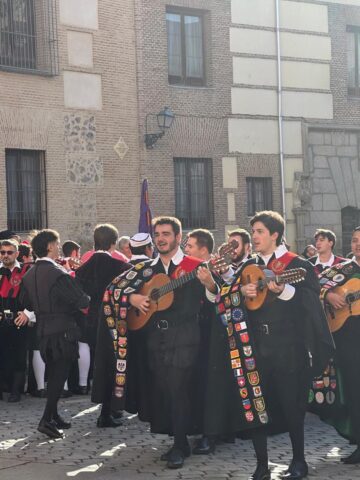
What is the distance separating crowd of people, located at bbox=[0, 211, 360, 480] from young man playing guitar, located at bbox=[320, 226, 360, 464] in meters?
0.01

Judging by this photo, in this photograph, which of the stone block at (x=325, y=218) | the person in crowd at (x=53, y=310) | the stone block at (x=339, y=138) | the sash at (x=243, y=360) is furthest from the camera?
the stone block at (x=339, y=138)

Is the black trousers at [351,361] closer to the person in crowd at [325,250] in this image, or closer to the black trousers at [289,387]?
the black trousers at [289,387]

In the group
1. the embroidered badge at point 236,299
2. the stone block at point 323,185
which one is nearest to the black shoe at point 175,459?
the embroidered badge at point 236,299

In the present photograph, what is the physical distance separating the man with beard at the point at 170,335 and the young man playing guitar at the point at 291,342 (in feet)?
2.03

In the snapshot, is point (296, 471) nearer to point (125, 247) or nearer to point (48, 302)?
point (48, 302)

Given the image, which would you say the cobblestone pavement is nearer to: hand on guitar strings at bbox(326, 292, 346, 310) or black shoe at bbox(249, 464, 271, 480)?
black shoe at bbox(249, 464, 271, 480)

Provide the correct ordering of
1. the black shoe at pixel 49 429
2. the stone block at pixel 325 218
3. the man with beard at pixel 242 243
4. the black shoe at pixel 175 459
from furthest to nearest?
1. the stone block at pixel 325 218
2. the man with beard at pixel 242 243
3. the black shoe at pixel 49 429
4. the black shoe at pixel 175 459

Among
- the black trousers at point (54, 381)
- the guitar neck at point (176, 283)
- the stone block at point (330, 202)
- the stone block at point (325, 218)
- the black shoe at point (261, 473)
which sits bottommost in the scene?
the black shoe at point (261, 473)

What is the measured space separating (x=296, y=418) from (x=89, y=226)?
1319 centimetres

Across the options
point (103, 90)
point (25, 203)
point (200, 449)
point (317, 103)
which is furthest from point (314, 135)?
point (200, 449)

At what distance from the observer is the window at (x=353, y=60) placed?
2439 centimetres

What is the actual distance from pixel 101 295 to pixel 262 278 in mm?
3959

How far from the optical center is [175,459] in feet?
25.0

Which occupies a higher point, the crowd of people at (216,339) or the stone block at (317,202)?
the stone block at (317,202)
